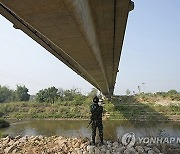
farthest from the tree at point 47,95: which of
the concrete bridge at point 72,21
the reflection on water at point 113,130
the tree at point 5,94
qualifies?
the concrete bridge at point 72,21

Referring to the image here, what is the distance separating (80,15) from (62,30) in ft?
3.63

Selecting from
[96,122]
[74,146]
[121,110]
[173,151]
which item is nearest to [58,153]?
[74,146]

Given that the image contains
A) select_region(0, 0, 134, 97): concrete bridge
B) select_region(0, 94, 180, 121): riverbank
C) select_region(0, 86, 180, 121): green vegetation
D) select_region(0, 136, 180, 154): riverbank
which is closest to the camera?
select_region(0, 0, 134, 97): concrete bridge

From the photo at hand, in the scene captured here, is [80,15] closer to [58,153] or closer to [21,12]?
[21,12]

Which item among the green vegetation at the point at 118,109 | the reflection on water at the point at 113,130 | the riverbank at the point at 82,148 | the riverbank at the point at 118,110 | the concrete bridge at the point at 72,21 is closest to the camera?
the concrete bridge at the point at 72,21

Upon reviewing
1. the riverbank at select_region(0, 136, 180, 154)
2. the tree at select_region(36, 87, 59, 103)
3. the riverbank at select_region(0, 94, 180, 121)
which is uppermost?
the tree at select_region(36, 87, 59, 103)

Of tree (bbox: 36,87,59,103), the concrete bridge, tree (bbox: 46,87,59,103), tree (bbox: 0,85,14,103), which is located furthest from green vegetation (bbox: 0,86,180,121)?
tree (bbox: 0,85,14,103)

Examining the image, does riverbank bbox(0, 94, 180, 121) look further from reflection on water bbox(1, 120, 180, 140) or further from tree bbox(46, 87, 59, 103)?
tree bbox(46, 87, 59, 103)

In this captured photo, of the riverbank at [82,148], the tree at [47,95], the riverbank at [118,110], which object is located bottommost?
the riverbank at [82,148]

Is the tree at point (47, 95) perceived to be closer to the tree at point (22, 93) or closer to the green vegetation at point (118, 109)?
the green vegetation at point (118, 109)

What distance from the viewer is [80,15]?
6.43m

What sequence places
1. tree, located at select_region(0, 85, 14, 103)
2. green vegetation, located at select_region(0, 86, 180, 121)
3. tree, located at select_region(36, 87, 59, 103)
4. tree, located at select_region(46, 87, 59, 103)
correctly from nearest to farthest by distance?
green vegetation, located at select_region(0, 86, 180, 121) → tree, located at select_region(36, 87, 59, 103) → tree, located at select_region(46, 87, 59, 103) → tree, located at select_region(0, 85, 14, 103)

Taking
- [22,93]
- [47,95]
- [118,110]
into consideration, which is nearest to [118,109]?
[118,110]

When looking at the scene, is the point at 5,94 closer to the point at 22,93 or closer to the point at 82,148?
the point at 22,93
